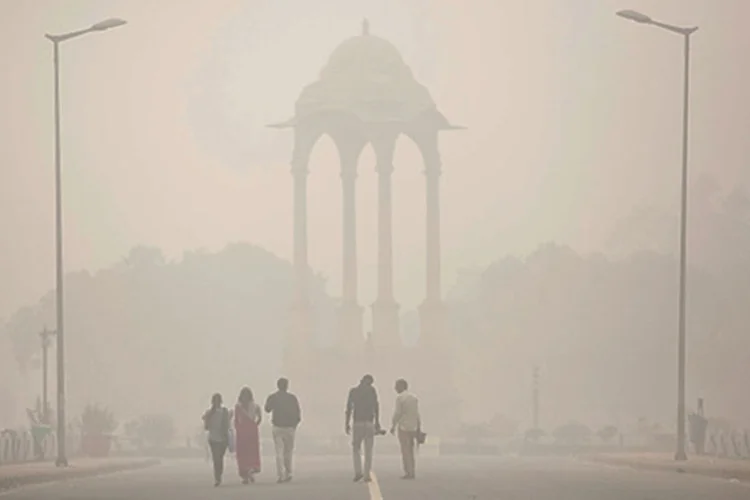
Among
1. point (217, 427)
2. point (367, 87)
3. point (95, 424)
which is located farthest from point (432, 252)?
point (217, 427)

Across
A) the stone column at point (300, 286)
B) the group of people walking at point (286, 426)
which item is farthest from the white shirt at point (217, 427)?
the stone column at point (300, 286)

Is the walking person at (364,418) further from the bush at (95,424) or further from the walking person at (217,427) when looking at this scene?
the bush at (95,424)

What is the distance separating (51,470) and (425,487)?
1448cm

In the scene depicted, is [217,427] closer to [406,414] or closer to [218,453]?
[218,453]

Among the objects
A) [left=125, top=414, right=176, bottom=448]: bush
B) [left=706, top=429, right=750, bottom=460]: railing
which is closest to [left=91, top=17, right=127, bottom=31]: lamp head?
[left=706, top=429, right=750, bottom=460]: railing

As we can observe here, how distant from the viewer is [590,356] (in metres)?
131

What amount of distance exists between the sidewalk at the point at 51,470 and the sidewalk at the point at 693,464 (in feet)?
43.2

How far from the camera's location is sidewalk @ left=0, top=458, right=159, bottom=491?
51844 millimetres

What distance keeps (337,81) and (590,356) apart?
2085 centimetres

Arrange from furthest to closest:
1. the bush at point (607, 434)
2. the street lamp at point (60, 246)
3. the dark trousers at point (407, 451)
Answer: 1. the bush at point (607, 434)
2. the street lamp at point (60, 246)
3. the dark trousers at point (407, 451)

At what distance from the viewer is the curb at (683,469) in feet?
174

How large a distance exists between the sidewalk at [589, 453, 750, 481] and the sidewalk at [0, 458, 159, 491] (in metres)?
13.2

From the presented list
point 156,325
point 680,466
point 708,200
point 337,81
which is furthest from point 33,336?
point 680,466

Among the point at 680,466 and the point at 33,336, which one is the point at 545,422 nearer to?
the point at 33,336
